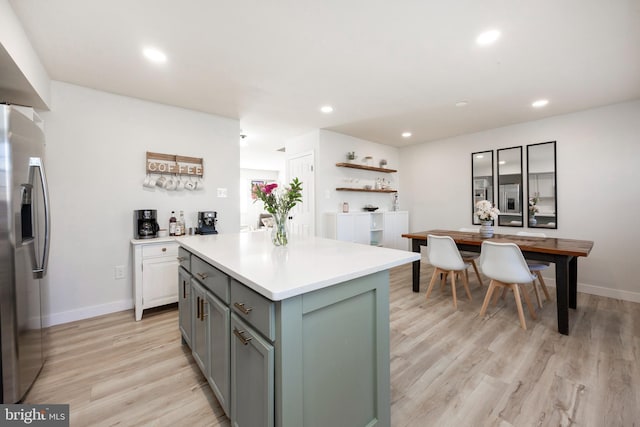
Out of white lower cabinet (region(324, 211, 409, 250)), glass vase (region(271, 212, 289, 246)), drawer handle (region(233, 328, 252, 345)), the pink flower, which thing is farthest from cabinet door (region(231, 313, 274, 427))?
white lower cabinet (region(324, 211, 409, 250))

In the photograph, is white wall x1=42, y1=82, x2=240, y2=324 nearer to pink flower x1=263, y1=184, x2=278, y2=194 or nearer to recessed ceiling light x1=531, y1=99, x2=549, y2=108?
pink flower x1=263, y1=184, x2=278, y2=194

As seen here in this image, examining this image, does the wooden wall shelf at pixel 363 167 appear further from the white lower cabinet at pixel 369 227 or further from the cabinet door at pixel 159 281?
the cabinet door at pixel 159 281

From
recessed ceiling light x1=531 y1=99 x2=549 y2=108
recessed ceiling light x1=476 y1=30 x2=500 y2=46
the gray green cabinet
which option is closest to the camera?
the gray green cabinet

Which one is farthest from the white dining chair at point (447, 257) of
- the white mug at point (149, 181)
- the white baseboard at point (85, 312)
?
the white baseboard at point (85, 312)

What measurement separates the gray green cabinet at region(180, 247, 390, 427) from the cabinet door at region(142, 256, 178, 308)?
1.65 metres

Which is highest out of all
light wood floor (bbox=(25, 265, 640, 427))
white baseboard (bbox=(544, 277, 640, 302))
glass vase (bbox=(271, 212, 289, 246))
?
glass vase (bbox=(271, 212, 289, 246))

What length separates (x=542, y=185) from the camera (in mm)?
3863

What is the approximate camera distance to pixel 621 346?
2.13 metres

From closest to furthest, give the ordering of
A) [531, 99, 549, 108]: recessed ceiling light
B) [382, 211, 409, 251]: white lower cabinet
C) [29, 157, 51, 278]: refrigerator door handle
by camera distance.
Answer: [29, 157, 51, 278]: refrigerator door handle
[531, 99, 549, 108]: recessed ceiling light
[382, 211, 409, 251]: white lower cabinet

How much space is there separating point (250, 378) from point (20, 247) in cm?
155

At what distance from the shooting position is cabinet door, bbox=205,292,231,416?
1315 millimetres

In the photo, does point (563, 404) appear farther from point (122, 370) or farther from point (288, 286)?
point (122, 370)

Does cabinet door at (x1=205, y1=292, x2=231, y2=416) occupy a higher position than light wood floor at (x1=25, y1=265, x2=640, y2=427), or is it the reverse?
cabinet door at (x1=205, y1=292, x2=231, y2=416)

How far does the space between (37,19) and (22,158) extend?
1.04 metres
